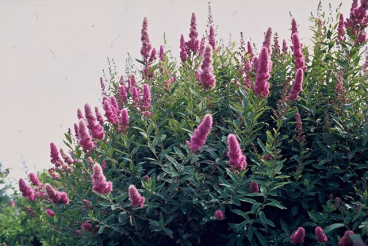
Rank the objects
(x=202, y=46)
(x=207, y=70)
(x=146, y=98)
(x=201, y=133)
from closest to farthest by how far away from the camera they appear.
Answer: (x=201, y=133), (x=207, y=70), (x=146, y=98), (x=202, y=46)

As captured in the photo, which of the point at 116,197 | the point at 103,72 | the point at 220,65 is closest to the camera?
the point at 116,197

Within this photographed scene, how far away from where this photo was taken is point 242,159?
9.89 feet

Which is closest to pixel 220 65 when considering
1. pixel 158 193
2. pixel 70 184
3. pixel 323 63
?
pixel 323 63

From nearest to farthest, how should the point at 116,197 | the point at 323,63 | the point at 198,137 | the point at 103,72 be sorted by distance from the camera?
the point at 198,137 < the point at 116,197 < the point at 323,63 < the point at 103,72

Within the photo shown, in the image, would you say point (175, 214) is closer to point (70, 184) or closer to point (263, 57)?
point (70, 184)

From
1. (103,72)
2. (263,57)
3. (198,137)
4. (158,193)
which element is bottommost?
(158,193)

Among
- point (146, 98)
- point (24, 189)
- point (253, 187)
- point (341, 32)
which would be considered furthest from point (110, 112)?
point (341, 32)

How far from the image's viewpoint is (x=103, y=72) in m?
5.77

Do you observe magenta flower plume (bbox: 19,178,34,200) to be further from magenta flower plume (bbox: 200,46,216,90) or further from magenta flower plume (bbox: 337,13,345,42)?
magenta flower plume (bbox: 337,13,345,42)

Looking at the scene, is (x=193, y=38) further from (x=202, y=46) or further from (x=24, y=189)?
(x=24, y=189)

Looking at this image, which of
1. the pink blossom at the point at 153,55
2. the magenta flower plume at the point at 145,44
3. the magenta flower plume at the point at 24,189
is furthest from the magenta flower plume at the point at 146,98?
the magenta flower plume at the point at 24,189

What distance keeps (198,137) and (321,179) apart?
4.41ft

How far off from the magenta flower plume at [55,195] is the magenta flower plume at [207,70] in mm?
1712

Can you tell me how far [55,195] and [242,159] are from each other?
6.14ft
